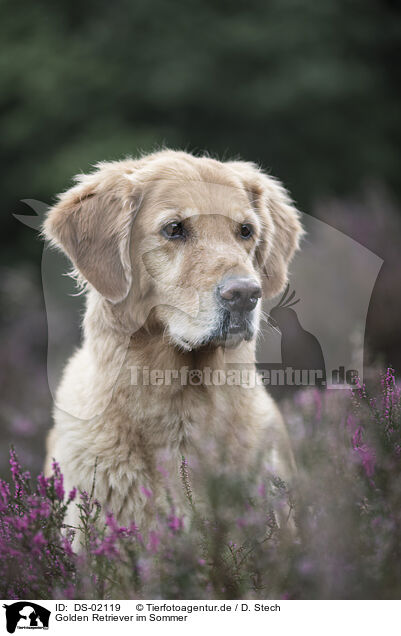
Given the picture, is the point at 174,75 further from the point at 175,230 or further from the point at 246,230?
Result: the point at 175,230

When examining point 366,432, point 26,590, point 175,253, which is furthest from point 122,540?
point 175,253

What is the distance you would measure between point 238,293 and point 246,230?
0.54 m

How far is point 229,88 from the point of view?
1092cm

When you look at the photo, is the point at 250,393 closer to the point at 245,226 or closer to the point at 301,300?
the point at 245,226

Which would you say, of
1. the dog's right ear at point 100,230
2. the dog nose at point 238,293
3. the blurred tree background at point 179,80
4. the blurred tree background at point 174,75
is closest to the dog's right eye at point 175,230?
the dog's right ear at point 100,230

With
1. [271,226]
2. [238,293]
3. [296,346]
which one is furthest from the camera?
[296,346]

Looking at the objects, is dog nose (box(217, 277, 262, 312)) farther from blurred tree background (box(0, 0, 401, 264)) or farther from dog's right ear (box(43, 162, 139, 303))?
blurred tree background (box(0, 0, 401, 264))

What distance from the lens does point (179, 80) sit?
10.8 metres

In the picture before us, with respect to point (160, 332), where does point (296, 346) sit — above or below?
above

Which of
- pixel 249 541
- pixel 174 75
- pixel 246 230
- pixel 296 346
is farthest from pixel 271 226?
pixel 174 75

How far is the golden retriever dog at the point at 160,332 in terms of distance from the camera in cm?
300

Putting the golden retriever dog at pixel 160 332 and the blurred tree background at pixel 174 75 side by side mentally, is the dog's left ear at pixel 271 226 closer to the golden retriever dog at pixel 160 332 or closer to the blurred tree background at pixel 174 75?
the golden retriever dog at pixel 160 332
